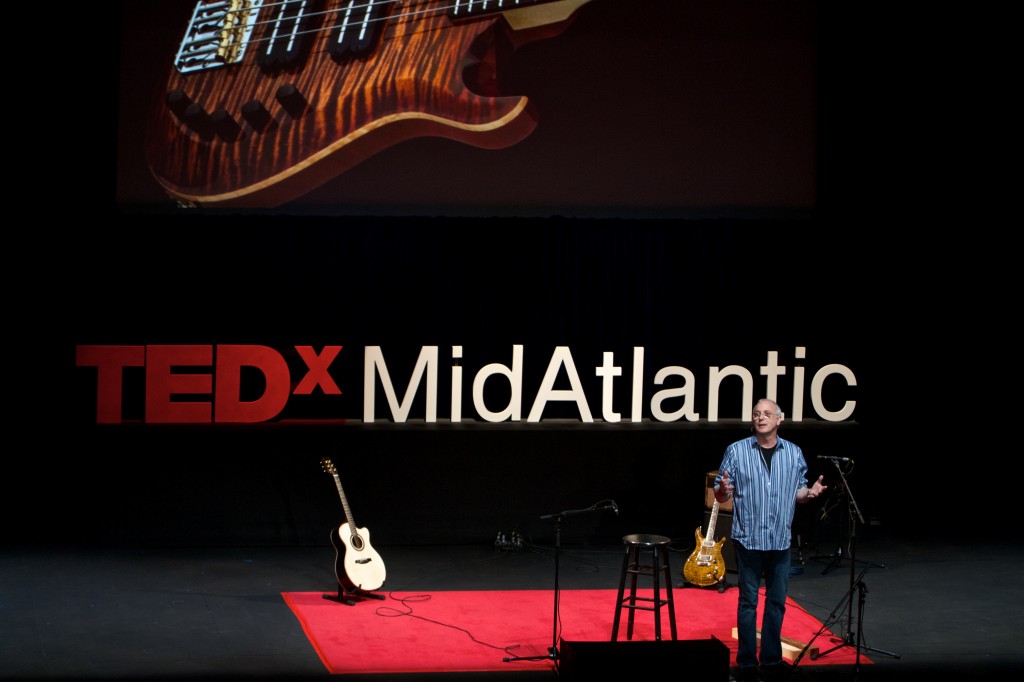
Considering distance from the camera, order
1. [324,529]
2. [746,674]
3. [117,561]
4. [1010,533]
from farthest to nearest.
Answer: [1010,533], [324,529], [117,561], [746,674]

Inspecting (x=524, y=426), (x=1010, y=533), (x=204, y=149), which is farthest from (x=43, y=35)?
(x=1010, y=533)

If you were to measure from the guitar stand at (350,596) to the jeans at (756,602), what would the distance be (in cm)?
277

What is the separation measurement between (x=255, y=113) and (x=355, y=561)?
372 centimetres

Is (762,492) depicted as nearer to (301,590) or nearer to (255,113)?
(301,590)

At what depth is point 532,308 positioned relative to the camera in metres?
9.84

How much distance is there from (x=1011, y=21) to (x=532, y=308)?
4513 millimetres

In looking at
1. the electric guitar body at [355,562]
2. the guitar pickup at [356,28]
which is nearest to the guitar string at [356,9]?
the guitar pickup at [356,28]

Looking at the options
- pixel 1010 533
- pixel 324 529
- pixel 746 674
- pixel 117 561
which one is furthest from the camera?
pixel 1010 533

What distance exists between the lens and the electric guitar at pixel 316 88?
953 cm

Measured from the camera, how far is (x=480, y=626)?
294 inches

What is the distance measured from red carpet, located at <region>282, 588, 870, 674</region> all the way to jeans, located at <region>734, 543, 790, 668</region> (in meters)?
0.48

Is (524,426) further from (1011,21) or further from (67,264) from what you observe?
(1011,21)

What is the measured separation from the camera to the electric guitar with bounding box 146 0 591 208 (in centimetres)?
953

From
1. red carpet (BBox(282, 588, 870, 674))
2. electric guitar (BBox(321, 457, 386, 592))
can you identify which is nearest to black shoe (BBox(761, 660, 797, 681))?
red carpet (BBox(282, 588, 870, 674))
